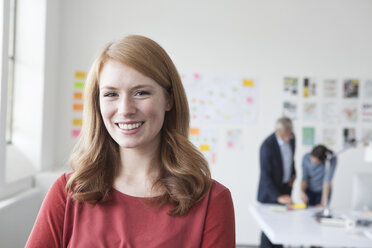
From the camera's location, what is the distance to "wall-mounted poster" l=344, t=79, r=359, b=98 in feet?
16.3

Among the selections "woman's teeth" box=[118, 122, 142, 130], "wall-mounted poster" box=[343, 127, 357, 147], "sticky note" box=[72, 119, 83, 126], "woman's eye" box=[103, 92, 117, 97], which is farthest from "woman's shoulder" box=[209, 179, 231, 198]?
"wall-mounted poster" box=[343, 127, 357, 147]

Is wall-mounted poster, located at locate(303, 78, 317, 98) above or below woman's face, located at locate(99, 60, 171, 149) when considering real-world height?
above

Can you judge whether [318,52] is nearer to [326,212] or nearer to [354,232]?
[326,212]

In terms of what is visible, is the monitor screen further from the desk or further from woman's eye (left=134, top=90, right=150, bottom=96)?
woman's eye (left=134, top=90, right=150, bottom=96)

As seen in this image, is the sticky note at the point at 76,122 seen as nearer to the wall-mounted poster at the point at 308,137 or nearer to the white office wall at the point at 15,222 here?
the white office wall at the point at 15,222

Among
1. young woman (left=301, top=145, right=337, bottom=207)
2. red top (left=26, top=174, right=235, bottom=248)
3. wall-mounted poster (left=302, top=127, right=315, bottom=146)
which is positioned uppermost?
wall-mounted poster (left=302, top=127, right=315, bottom=146)

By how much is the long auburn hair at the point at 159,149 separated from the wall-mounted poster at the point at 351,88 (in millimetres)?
4076

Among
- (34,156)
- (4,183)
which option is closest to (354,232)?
(4,183)

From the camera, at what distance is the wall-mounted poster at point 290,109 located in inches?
194

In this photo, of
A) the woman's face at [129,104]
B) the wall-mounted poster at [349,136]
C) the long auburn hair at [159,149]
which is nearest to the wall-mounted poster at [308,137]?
the wall-mounted poster at [349,136]

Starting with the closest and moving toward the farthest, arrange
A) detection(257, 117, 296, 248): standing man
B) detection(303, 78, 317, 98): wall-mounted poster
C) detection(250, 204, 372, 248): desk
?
detection(250, 204, 372, 248): desk < detection(257, 117, 296, 248): standing man < detection(303, 78, 317, 98): wall-mounted poster

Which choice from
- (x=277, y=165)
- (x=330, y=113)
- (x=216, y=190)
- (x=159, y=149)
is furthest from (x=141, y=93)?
(x=330, y=113)

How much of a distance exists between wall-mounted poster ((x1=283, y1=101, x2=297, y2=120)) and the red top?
12.5 feet

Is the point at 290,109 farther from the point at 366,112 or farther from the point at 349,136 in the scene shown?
the point at 366,112
